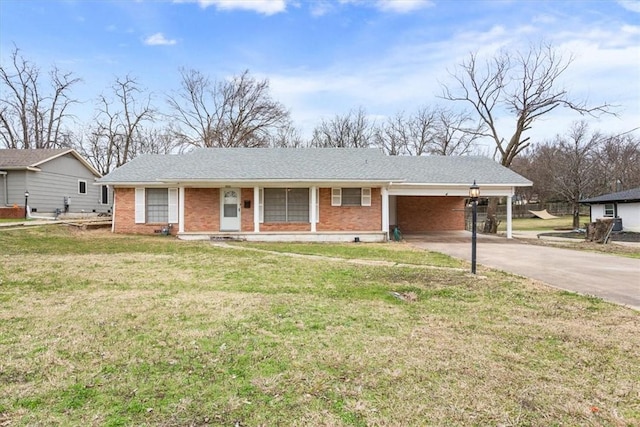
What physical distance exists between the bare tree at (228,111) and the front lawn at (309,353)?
93.4ft

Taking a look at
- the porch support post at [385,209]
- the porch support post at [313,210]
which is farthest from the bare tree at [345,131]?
the porch support post at [313,210]

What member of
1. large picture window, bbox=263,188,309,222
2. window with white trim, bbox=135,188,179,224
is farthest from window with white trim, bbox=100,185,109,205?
large picture window, bbox=263,188,309,222

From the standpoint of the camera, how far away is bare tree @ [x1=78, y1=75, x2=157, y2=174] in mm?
34250

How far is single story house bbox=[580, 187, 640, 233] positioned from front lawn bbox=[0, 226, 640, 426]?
777 inches

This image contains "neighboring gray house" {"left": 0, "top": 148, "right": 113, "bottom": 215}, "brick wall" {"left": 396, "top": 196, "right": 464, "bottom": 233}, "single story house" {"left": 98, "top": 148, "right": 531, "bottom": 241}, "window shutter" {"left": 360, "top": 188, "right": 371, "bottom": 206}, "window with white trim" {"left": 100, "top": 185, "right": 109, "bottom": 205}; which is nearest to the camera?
"single story house" {"left": 98, "top": 148, "right": 531, "bottom": 241}

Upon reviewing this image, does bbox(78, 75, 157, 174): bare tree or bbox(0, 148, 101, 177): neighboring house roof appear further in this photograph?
bbox(78, 75, 157, 174): bare tree

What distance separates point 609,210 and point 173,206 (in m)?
24.8

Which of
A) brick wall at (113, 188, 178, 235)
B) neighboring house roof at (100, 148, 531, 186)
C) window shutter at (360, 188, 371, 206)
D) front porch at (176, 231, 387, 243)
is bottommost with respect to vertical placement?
front porch at (176, 231, 387, 243)

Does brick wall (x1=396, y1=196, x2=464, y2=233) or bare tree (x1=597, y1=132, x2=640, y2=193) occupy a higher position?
bare tree (x1=597, y1=132, x2=640, y2=193)

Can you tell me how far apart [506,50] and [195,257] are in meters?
22.7

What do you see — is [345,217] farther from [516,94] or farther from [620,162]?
[620,162]

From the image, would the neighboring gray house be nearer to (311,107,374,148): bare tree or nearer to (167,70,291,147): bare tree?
(167,70,291,147): bare tree

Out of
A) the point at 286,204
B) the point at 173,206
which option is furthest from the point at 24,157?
the point at 286,204

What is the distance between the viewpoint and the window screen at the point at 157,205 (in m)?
16.8
